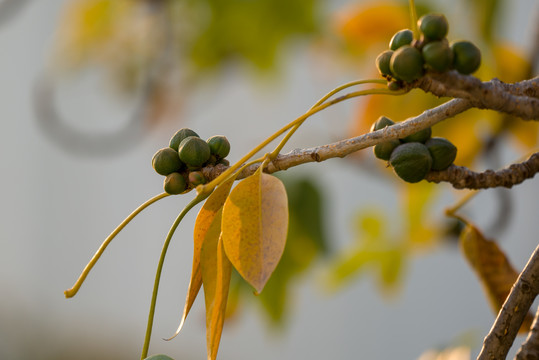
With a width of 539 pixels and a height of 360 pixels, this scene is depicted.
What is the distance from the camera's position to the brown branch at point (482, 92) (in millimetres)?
230

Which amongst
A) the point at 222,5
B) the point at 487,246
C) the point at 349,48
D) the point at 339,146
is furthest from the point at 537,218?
the point at 339,146

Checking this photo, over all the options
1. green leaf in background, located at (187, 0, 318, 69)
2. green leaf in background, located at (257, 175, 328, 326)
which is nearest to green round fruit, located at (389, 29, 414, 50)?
green leaf in background, located at (257, 175, 328, 326)

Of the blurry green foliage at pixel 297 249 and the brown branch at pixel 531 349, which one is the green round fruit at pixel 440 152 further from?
the blurry green foliage at pixel 297 249

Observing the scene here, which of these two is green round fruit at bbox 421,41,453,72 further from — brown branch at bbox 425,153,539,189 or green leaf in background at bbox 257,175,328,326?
green leaf in background at bbox 257,175,328,326

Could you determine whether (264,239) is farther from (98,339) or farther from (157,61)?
(98,339)

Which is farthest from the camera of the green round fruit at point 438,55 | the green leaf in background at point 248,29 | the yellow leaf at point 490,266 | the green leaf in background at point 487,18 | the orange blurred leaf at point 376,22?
the green leaf in background at point 248,29

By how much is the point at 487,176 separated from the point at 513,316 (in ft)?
0.28

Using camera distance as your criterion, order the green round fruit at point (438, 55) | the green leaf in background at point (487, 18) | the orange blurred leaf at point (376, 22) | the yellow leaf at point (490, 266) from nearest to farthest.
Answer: the green round fruit at point (438, 55) < the yellow leaf at point (490, 266) < the green leaf in background at point (487, 18) < the orange blurred leaf at point (376, 22)

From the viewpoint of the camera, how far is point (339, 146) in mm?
255

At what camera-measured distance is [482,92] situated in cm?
24

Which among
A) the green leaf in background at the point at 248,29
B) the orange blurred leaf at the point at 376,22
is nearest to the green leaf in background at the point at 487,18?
the orange blurred leaf at the point at 376,22

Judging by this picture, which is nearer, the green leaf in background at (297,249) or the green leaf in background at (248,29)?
the green leaf in background at (297,249)

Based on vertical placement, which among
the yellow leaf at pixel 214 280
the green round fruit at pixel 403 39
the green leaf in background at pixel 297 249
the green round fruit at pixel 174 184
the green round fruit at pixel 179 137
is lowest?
the green leaf in background at pixel 297 249

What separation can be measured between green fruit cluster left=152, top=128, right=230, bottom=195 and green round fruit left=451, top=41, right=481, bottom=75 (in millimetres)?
105
